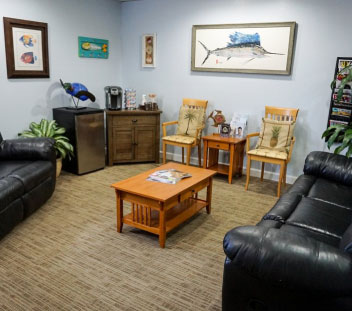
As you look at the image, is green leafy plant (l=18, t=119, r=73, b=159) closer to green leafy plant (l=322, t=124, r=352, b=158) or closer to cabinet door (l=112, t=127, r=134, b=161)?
cabinet door (l=112, t=127, r=134, b=161)

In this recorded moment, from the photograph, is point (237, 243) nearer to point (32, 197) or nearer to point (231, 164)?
point (32, 197)

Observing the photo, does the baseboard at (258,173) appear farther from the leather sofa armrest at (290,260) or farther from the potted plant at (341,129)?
the leather sofa armrest at (290,260)

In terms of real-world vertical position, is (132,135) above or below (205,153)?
above

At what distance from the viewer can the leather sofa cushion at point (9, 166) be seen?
3187 mm

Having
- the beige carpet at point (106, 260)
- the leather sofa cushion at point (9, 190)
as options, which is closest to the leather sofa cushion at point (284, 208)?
the beige carpet at point (106, 260)

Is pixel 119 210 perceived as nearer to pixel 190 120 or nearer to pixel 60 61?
pixel 190 120

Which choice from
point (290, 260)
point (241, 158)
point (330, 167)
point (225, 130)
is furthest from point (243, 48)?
point (290, 260)

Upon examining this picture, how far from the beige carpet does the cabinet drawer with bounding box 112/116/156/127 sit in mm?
1486

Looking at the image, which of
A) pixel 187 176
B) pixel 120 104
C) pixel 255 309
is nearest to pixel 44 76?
pixel 120 104

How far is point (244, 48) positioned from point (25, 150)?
118 inches

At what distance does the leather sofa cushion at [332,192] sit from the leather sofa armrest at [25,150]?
2.63 m

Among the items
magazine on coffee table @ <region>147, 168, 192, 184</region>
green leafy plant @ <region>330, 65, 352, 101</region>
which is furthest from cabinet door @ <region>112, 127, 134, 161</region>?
green leafy plant @ <region>330, 65, 352, 101</region>

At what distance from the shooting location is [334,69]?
13.4 feet

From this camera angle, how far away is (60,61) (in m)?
4.73
